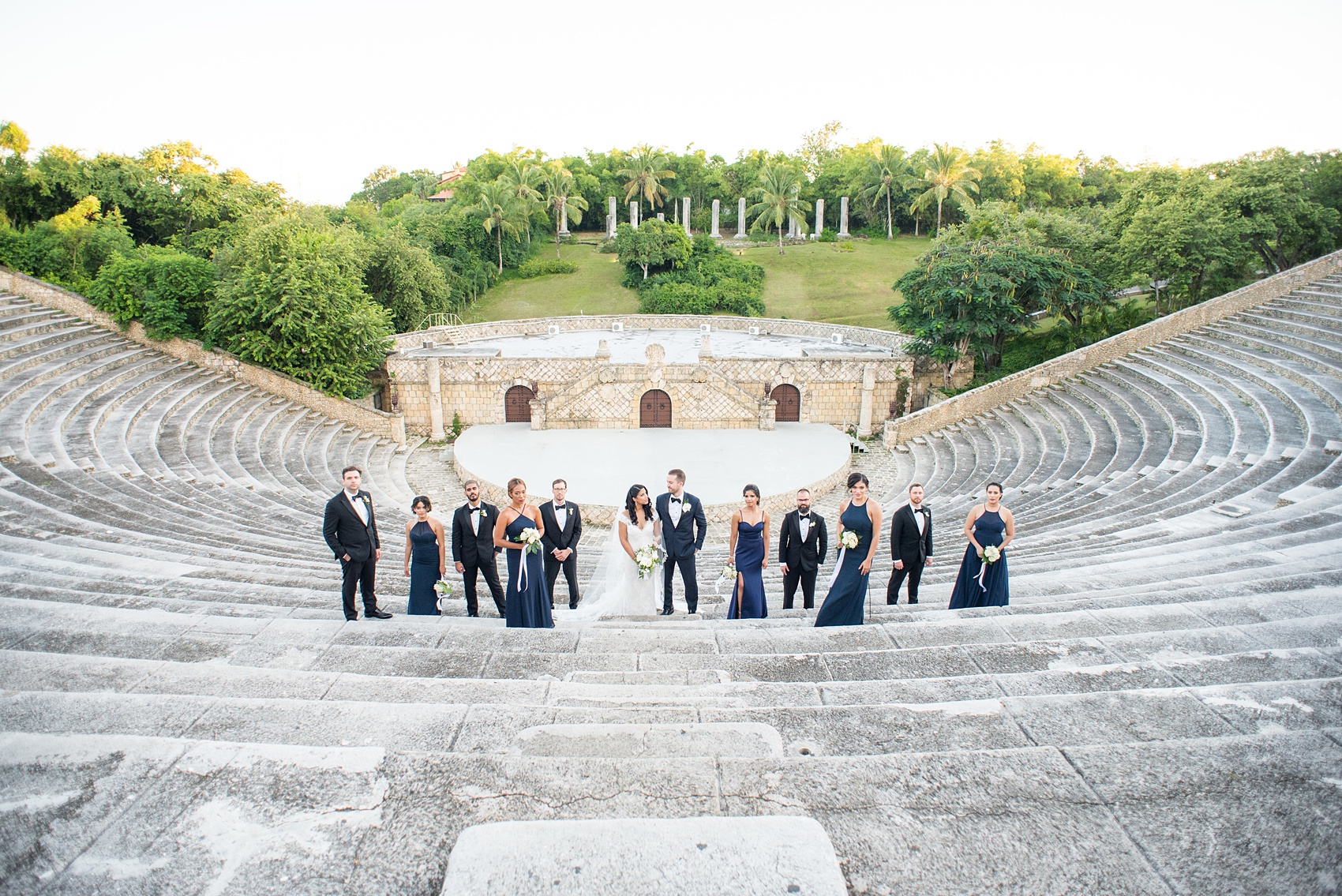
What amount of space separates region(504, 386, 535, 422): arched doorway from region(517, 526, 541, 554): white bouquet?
68.4 feet

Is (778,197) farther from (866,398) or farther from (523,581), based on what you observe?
(523,581)

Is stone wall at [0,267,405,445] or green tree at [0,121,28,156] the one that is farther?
green tree at [0,121,28,156]

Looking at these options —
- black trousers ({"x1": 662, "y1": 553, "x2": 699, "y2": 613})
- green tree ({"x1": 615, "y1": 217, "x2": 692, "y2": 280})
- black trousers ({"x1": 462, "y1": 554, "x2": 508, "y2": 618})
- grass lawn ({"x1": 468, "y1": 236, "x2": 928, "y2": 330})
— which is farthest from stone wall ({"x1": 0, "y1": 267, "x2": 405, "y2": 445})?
green tree ({"x1": 615, "y1": 217, "x2": 692, "y2": 280})

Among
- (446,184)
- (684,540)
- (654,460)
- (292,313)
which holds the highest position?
(446,184)

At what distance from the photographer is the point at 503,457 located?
77.2 feet

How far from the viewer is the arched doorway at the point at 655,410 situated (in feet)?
90.2

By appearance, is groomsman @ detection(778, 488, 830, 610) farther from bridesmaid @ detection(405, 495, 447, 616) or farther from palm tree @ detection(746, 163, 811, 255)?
palm tree @ detection(746, 163, 811, 255)

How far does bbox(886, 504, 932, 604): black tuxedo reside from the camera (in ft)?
30.2

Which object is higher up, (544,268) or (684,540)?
(544,268)

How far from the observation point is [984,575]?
27.7 feet

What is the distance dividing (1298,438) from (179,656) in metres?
18.2

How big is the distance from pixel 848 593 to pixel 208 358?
24.2 meters

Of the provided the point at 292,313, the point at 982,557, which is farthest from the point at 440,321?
the point at 982,557

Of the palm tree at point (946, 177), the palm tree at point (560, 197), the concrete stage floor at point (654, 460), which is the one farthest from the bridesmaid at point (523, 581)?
the palm tree at point (946, 177)
